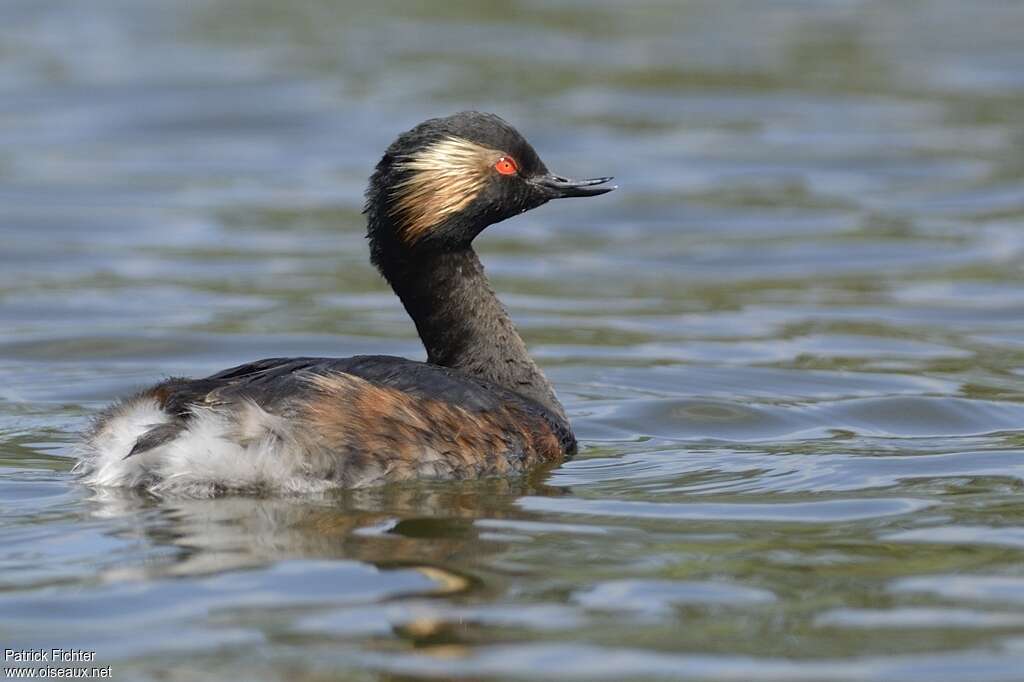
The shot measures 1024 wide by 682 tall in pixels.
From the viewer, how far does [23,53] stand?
66.2 feet

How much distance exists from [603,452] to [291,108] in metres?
11.1

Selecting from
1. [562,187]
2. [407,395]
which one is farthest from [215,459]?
[562,187]

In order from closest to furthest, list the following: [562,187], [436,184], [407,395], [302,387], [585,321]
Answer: [302,387]
[407,395]
[436,184]
[562,187]
[585,321]

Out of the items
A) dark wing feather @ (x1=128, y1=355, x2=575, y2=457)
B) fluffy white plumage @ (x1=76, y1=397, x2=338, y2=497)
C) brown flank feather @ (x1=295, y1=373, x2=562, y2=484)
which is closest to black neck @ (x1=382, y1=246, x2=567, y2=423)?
dark wing feather @ (x1=128, y1=355, x2=575, y2=457)

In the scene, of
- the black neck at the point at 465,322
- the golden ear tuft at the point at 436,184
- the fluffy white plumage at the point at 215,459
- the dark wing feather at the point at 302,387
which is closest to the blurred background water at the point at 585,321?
the fluffy white plumage at the point at 215,459

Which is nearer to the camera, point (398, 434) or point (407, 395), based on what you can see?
point (398, 434)

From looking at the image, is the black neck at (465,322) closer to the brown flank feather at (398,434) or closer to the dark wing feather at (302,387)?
the dark wing feather at (302,387)

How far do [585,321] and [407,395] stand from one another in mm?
4372

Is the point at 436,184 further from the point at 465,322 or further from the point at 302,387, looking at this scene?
the point at 302,387

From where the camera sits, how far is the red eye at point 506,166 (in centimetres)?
823

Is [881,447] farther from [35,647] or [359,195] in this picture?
[359,195]

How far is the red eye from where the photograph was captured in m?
8.23

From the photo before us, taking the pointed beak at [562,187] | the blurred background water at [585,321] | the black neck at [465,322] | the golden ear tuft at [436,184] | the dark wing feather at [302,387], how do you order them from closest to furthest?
the blurred background water at [585,321] < the dark wing feather at [302,387] < the golden ear tuft at [436,184] < the black neck at [465,322] < the pointed beak at [562,187]

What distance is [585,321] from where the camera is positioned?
11570 mm
